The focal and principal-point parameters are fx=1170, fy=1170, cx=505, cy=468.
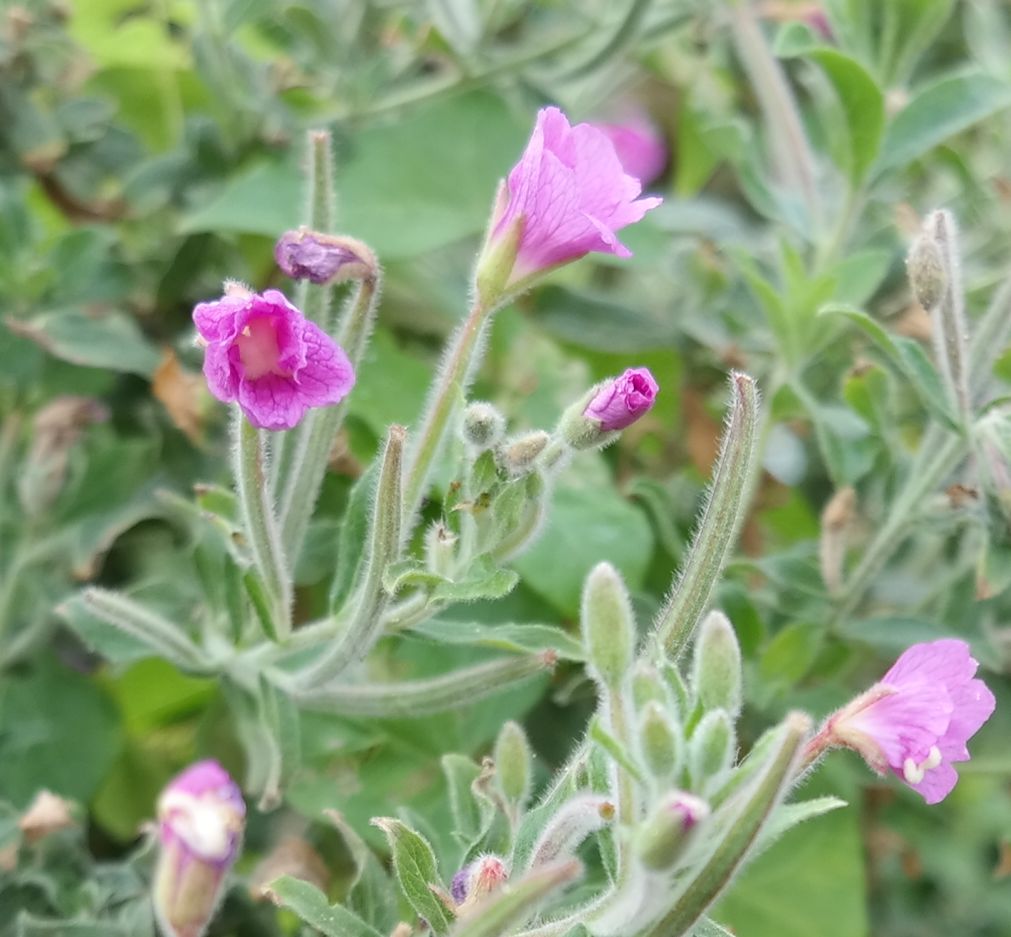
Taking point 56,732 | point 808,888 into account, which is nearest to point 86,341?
point 56,732

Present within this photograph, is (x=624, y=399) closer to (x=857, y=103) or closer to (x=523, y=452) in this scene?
(x=523, y=452)

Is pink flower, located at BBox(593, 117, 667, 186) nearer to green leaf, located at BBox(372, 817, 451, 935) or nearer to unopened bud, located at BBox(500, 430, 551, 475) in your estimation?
unopened bud, located at BBox(500, 430, 551, 475)

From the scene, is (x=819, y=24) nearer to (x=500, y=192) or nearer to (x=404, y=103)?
(x=404, y=103)

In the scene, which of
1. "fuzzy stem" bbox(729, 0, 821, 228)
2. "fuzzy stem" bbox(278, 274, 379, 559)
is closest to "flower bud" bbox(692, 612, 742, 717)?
"fuzzy stem" bbox(278, 274, 379, 559)

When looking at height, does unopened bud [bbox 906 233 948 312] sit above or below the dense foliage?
above

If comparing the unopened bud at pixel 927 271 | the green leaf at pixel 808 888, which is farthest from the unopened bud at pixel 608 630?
the green leaf at pixel 808 888

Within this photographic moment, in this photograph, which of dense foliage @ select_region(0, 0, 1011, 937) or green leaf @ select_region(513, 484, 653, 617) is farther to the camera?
green leaf @ select_region(513, 484, 653, 617)

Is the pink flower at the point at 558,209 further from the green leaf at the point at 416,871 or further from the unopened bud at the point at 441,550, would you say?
the green leaf at the point at 416,871
